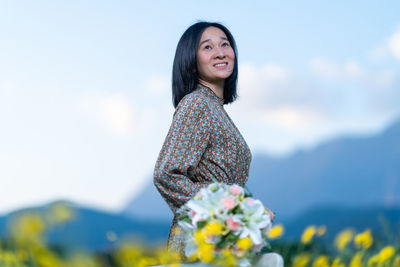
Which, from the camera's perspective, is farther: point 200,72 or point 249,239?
point 200,72

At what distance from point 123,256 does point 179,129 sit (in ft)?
3.85

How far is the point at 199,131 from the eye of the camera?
2443mm

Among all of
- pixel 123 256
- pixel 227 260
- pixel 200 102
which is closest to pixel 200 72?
pixel 200 102

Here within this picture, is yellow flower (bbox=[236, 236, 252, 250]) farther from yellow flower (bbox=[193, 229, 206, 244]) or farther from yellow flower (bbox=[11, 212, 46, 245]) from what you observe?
yellow flower (bbox=[11, 212, 46, 245])

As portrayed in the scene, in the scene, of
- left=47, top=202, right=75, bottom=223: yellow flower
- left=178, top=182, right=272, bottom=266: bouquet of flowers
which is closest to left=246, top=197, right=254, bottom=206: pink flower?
left=178, top=182, right=272, bottom=266: bouquet of flowers

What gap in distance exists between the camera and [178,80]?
285cm

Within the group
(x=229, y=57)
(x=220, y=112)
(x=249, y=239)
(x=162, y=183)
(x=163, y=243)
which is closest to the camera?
(x=163, y=243)

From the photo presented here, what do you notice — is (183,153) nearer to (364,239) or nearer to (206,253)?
(206,253)

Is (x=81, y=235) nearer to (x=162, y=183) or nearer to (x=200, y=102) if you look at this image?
(x=162, y=183)

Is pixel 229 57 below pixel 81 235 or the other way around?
the other way around

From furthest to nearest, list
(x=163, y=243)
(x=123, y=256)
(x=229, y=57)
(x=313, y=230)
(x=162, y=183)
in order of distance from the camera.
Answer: (x=313, y=230) < (x=229, y=57) < (x=162, y=183) < (x=163, y=243) < (x=123, y=256)

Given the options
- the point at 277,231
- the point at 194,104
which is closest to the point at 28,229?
the point at 194,104

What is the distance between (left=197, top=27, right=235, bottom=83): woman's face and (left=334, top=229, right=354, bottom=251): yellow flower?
1214 mm

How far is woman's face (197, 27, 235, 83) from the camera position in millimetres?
2770
